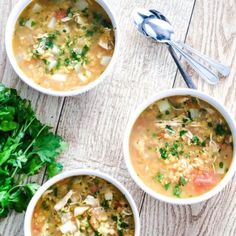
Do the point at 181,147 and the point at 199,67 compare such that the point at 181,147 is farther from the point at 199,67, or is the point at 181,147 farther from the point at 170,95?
the point at 199,67

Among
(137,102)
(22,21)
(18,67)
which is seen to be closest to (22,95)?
(18,67)

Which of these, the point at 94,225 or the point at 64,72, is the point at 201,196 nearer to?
the point at 94,225

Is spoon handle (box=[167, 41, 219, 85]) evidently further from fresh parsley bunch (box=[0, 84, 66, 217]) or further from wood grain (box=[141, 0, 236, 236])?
fresh parsley bunch (box=[0, 84, 66, 217])

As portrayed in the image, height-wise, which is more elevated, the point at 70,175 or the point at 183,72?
the point at 183,72

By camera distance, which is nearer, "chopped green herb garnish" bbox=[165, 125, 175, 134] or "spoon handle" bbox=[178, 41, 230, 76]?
"chopped green herb garnish" bbox=[165, 125, 175, 134]

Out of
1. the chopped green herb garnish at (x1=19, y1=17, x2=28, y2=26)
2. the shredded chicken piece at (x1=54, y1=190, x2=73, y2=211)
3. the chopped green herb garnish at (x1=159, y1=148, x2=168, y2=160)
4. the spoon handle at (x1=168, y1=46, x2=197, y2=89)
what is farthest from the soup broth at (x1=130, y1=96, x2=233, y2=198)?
the chopped green herb garnish at (x1=19, y1=17, x2=28, y2=26)

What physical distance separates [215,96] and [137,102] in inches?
9.8

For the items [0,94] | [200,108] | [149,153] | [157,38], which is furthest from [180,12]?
[0,94]

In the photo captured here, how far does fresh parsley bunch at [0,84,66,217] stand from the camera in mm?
2049

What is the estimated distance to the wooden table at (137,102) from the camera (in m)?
2.14

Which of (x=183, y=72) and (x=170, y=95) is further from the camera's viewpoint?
(x=183, y=72)

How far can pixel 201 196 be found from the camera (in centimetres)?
200

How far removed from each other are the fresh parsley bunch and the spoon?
437 millimetres

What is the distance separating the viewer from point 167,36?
210 cm
